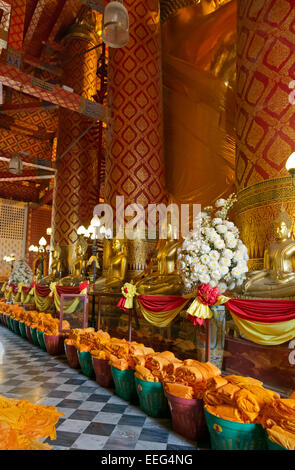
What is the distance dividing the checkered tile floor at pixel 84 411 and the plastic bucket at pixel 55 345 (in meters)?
0.29

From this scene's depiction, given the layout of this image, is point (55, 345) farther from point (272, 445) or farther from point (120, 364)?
point (272, 445)

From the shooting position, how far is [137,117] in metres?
6.70

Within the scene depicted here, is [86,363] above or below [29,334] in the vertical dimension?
above

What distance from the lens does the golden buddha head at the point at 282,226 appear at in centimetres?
309

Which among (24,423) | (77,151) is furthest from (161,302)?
(77,151)

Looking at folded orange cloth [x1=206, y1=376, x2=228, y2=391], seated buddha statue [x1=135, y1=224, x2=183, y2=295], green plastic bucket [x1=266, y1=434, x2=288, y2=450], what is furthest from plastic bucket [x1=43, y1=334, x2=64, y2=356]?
green plastic bucket [x1=266, y1=434, x2=288, y2=450]

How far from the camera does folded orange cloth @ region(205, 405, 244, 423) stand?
1660mm

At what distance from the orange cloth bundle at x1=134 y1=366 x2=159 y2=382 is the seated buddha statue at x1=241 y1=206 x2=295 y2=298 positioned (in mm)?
1095

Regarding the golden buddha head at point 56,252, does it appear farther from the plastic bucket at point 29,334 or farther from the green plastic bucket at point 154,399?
the green plastic bucket at point 154,399

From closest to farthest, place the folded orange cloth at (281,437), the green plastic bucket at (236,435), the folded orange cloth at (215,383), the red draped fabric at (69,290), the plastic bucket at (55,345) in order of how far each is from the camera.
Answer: the folded orange cloth at (281,437)
the green plastic bucket at (236,435)
the folded orange cloth at (215,383)
the plastic bucket at (55,345)
the red draped fabric at (69,290)

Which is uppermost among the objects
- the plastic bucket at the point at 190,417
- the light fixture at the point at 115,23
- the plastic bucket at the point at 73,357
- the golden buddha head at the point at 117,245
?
the light fixture at the point at 115,23

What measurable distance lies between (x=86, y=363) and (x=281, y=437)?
7.83 feet

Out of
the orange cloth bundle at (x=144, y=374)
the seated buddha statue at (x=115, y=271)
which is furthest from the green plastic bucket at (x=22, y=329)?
the orange cloth bundle at (x=144, y=374)

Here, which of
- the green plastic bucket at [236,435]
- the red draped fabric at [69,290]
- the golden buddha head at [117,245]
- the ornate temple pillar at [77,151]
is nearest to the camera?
the green plastic bucket at [236,435]
